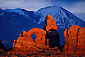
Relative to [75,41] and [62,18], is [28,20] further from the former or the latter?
[75,41]

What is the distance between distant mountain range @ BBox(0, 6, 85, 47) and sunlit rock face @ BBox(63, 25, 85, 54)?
147 ft

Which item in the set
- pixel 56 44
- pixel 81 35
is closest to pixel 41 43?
pixel 56 44

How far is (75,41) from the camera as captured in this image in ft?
66.9

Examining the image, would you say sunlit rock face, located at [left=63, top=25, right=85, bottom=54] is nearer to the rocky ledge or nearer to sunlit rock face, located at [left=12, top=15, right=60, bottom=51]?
the rocky ledge

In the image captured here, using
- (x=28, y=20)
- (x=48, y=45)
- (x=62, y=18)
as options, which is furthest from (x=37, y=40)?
(x=28, y=20)

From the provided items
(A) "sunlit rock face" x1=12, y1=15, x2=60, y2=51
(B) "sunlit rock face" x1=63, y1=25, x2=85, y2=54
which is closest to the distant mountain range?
(A) "sunlit rock face" x1=12, y1=15, x2=60, y2=51

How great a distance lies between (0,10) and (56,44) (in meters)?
62.7

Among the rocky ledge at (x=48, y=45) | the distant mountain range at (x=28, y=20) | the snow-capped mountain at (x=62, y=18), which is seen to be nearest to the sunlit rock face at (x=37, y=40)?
the rocky ledge at (x=48, y=45)

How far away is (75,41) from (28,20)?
228 ft

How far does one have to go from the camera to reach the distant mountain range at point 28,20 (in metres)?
70.3

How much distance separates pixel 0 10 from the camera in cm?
8044

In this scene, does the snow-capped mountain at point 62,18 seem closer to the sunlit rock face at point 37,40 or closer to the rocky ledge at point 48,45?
the sunlit rock face at point 37,40

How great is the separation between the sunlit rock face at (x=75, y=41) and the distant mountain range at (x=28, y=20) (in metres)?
44.9

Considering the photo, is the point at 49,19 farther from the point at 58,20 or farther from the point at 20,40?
the point at 58,20
